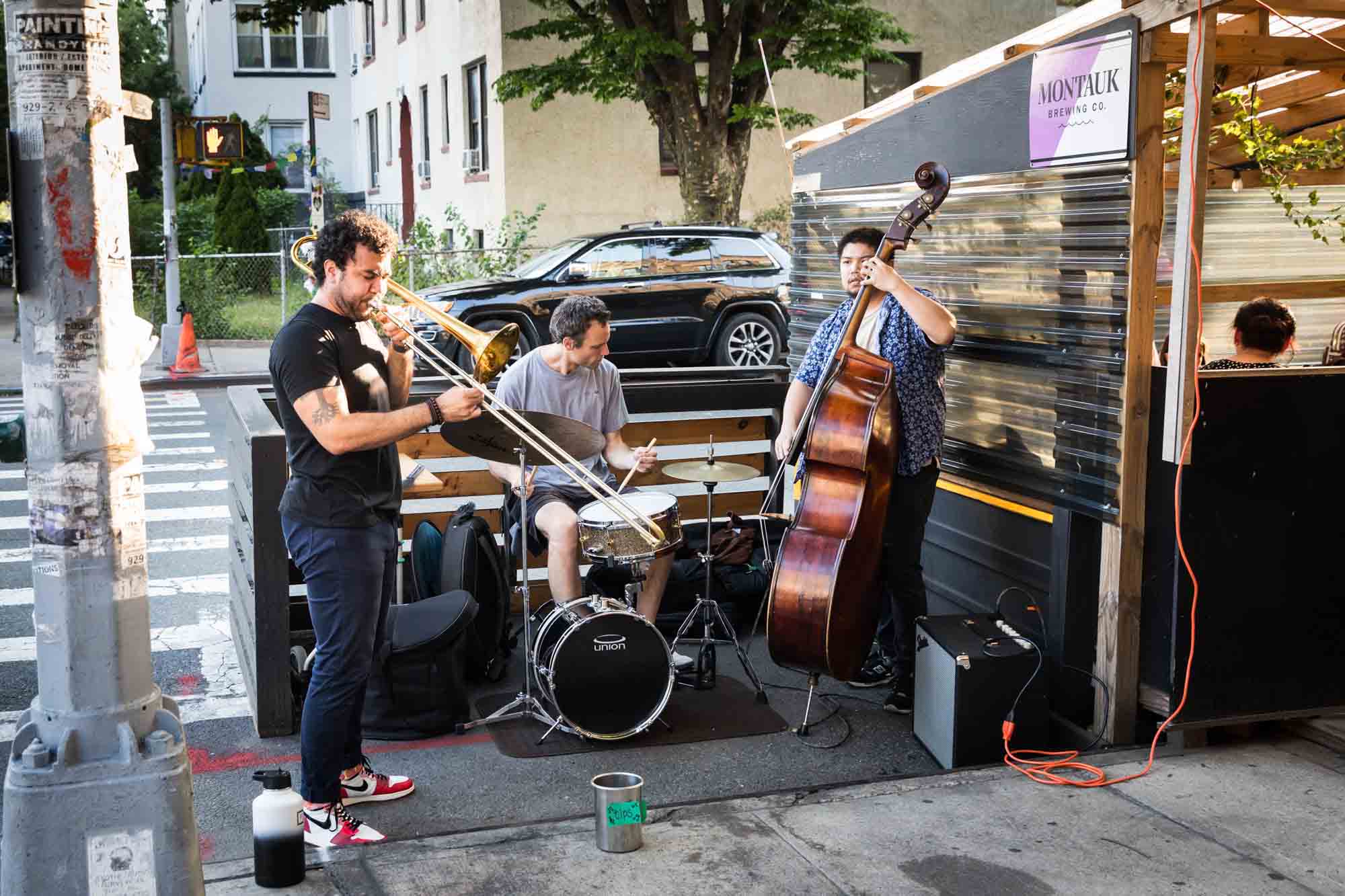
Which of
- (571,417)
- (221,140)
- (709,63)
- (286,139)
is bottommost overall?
(571,417)

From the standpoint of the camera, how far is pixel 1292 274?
806cm

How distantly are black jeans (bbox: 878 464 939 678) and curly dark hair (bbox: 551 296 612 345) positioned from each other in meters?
1.53

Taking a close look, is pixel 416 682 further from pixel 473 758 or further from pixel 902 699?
pixel 902 699

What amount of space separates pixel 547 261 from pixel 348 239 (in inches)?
435

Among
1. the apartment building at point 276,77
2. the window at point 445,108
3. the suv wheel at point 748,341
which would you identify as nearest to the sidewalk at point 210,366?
the suv wheel at point 748,341

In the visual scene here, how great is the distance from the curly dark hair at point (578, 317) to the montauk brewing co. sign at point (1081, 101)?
1.96 meters

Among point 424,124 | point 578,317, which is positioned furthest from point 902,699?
point 424,124

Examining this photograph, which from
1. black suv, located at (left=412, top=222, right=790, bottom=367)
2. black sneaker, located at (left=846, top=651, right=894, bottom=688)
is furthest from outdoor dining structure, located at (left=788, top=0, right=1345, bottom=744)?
black suv, located at (left=412, top=222, right=790, bottom=367)

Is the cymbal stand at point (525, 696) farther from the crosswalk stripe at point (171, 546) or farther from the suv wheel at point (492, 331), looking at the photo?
the suv wheel at point (492, 331)

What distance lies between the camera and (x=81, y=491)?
11.2 feet

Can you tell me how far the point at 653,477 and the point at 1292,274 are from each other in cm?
392

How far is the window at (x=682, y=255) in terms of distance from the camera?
15.3 meters

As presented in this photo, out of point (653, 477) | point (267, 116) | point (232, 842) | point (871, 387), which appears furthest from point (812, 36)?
point (267, 116)

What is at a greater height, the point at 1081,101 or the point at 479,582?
the point at 1081,101
